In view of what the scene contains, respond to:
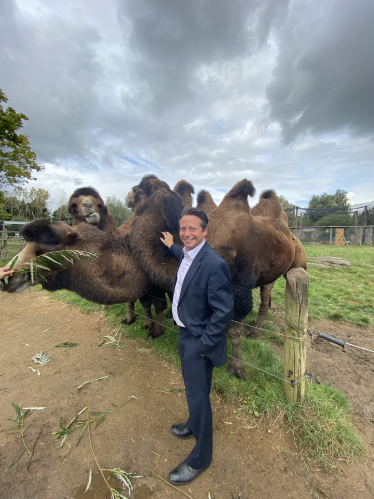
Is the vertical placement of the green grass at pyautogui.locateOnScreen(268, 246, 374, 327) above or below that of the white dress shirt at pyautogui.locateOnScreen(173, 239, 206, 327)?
below

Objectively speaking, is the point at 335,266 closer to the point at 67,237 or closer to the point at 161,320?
the point at 161,320

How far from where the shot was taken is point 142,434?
249 centimetres

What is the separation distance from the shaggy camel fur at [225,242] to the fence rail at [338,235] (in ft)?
70.2

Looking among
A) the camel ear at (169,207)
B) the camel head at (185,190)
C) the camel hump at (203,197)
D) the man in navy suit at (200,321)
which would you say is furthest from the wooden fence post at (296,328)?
the camel head at (185,190)

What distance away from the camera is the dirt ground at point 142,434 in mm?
1976

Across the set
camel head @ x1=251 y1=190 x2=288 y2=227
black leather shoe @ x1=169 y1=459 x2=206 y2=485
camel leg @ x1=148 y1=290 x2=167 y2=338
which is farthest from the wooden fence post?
camel head @ x1=251 y1=190 x2=288 y2=227

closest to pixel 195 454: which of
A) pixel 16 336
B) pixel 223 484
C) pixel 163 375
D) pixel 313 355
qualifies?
pixel 223 484

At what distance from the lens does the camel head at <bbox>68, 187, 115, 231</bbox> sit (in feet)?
12.5

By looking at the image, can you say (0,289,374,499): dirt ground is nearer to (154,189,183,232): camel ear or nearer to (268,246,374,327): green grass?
(268,246,374,327): green grass

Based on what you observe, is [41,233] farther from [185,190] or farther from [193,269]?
[185,190]

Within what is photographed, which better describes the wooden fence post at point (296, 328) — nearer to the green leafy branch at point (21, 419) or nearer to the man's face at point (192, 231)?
the man's face at point (192, 231)

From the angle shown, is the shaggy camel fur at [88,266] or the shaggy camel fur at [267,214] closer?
the shaggy camel fur at [88,266]

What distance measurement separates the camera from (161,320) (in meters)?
4.68

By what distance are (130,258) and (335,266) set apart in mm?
11939
